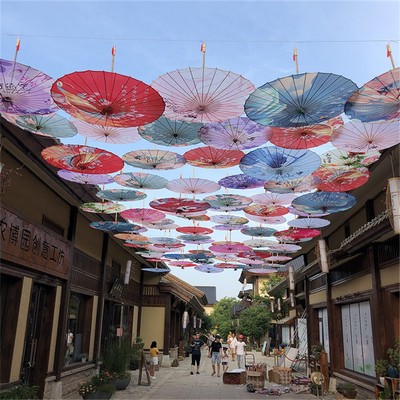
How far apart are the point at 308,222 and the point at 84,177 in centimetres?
668

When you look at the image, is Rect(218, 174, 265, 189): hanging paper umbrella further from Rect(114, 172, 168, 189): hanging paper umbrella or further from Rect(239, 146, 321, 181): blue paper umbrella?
Rect(114, 172, 168, 189): hanging paper umbrella

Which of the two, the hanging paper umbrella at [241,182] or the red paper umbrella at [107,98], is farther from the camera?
the hanging paper umbrella at [241,182]

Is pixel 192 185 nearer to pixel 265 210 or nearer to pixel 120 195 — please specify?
pixel 120 195

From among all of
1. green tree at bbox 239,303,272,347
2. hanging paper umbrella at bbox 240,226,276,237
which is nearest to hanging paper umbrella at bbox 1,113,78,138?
hanging paper umbrella at bbox 240,226,276,237

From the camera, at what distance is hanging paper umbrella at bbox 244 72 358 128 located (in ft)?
16.9

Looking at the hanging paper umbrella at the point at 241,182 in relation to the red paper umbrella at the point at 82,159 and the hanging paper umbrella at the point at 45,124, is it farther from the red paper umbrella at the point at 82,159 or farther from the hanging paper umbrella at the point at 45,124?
the hanging paper umbrella at the point at 45,124

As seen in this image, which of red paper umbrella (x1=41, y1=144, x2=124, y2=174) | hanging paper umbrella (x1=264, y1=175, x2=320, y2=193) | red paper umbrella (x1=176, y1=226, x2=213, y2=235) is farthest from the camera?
red paper umbrella (x1=176, y1=226, x2=213, y2=235)

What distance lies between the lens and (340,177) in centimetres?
871

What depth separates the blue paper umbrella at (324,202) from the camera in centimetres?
966

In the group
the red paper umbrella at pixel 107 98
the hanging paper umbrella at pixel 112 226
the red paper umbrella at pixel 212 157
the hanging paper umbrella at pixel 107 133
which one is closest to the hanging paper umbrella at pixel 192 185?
the red paper umbrella at pixel 212 157

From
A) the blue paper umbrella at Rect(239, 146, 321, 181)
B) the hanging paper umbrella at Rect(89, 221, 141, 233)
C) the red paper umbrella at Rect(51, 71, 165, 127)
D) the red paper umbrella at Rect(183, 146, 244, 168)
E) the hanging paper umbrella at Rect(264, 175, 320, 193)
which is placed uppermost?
the red paper umbrella at Rect(183, 146, 244, 168)

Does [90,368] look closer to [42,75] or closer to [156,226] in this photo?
[156,226]

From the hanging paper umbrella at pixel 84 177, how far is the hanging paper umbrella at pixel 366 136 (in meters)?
4.99

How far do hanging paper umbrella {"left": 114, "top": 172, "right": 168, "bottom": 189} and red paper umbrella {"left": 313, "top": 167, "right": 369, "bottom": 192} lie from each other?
3609mm
